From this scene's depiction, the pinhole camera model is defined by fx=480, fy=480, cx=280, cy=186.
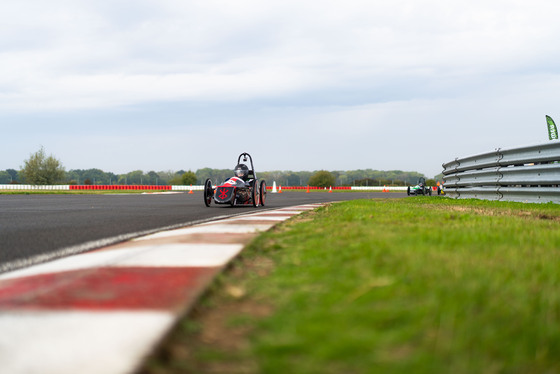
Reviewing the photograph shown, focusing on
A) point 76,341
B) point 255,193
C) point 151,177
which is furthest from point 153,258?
point 151,177

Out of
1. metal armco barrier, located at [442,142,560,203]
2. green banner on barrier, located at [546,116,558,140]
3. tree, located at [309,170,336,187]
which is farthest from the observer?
tree, located at [309,170,336,187]

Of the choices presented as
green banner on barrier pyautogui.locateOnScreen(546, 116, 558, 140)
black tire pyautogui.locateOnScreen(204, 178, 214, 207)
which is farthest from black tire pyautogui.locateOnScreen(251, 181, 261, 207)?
green banner on barrier pyautogui.locateOnScreen(546, 116, 558, 140)

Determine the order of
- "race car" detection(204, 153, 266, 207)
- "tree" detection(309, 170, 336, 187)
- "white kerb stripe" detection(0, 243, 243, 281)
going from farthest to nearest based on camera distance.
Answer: "tree" detection(309, 170, 336, 187)
"race car" detection(204, 153, 266, 207)
"white kerb stripe" detection(0, 243, 243, 281)

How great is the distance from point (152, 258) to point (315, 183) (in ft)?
373

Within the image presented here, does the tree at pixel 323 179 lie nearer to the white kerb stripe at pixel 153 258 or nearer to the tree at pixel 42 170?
the tree at pixel 42 170

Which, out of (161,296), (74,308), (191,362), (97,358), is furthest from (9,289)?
(191,362)

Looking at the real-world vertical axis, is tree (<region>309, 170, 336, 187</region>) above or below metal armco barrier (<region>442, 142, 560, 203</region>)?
above

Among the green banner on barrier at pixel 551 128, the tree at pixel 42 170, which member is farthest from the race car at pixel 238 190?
the tree at pixel 42 170

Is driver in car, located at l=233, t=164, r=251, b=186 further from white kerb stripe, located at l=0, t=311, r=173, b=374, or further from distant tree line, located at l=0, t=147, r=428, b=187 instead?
white kerb stripe, located at l=0, t=311, r=173, b=374

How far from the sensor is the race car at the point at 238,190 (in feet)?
43.4

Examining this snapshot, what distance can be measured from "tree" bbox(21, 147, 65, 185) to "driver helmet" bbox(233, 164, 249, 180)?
3287 inches

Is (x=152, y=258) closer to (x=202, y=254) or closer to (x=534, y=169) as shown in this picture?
(x=202, y=254)

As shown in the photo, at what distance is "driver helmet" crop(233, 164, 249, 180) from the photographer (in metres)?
13.7

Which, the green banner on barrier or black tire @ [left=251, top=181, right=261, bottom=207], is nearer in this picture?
black tire @ [left=251, top=181, right=261, bottom=207]
